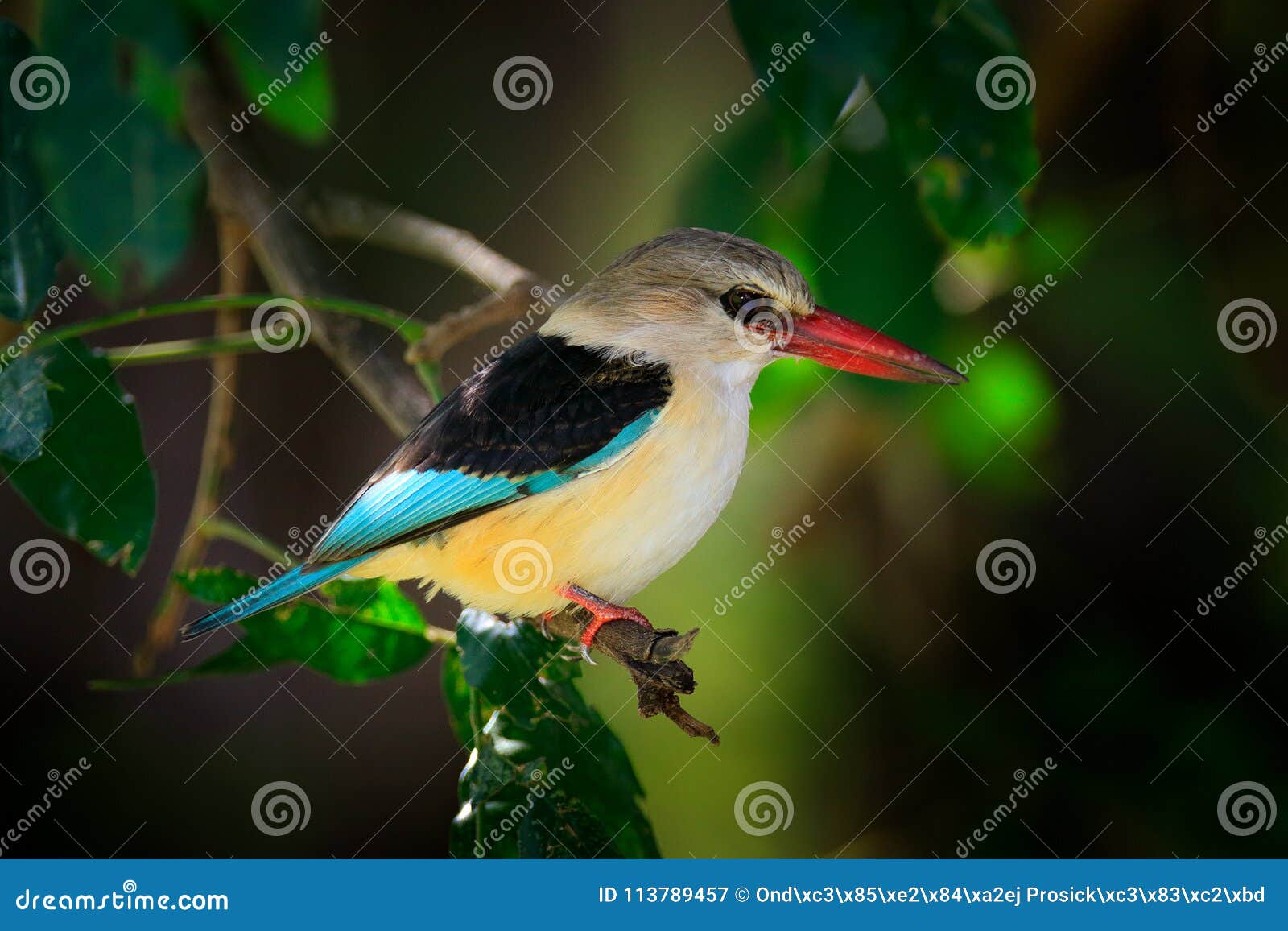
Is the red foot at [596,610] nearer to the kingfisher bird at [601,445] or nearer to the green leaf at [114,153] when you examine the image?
the kingfisher bird at [601,445]

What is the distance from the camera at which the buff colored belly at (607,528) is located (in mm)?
1721

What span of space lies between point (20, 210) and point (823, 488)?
4.13ft

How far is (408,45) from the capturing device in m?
2.11

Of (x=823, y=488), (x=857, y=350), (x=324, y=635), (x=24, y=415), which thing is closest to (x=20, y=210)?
(x=24, y=415)

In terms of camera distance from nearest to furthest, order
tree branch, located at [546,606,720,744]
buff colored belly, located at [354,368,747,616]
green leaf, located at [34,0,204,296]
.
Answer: tree branch, located at [546,606,720,744], buff colored belly, located at [354,368,747,616], green leaf, located at [34,0,204,296]

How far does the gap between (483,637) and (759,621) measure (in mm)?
541

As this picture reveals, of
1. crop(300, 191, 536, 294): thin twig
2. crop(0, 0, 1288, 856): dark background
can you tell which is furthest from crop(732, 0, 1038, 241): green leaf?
crop(300, 191, 536, 294): thin twig

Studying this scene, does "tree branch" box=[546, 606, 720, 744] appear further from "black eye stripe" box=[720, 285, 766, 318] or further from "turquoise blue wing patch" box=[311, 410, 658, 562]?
"black eye stripe" box=[720, 285, 766, 318]

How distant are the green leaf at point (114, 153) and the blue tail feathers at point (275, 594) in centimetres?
49

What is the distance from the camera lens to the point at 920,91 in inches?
65.8

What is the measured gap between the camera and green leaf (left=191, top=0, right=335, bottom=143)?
5.80ft

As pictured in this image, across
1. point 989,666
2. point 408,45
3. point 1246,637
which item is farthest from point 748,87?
point 1246,637

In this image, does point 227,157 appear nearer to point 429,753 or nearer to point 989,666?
point 429,753

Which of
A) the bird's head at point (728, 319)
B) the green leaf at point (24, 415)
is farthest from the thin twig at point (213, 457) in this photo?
the bird's head at point (728, 319)
